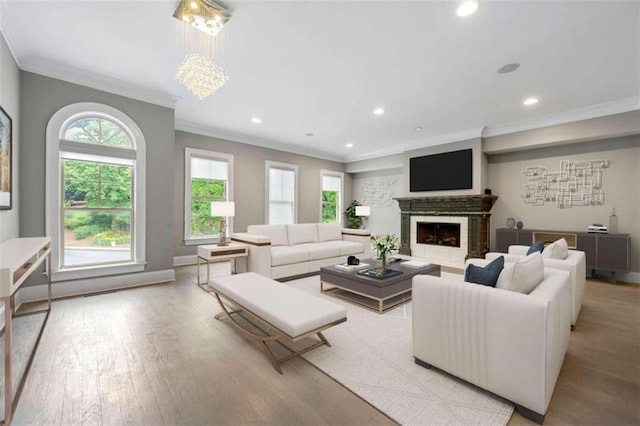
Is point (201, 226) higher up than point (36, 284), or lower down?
higher up

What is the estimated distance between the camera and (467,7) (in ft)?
7.33

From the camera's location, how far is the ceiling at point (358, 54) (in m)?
2.36

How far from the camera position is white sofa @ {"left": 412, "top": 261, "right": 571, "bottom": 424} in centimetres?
145

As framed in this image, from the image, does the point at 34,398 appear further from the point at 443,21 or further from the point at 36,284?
the point at 443,21

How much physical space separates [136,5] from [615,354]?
504cm

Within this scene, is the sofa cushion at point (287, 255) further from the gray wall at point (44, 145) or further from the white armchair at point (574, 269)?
the white armchair at point (574, 269)

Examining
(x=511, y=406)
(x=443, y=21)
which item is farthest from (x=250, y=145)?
(x=511, y=406)

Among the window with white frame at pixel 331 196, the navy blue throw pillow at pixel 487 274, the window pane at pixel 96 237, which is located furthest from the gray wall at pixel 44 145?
the window with white frame at pixel 331 196

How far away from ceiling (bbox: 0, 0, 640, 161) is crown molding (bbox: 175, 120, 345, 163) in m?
0.69

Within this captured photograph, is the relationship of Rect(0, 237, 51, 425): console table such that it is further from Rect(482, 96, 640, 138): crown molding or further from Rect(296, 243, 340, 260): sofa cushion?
Rect(482, 96, 640, 138): crown molding

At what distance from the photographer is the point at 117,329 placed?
2578 millimetres

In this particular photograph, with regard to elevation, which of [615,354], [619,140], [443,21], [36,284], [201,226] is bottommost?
[615,354]

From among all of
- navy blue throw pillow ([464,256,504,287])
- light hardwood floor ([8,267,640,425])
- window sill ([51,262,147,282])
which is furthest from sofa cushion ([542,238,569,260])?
window sill ([51,262,147,282])

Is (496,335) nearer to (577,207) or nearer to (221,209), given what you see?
(221,209)
